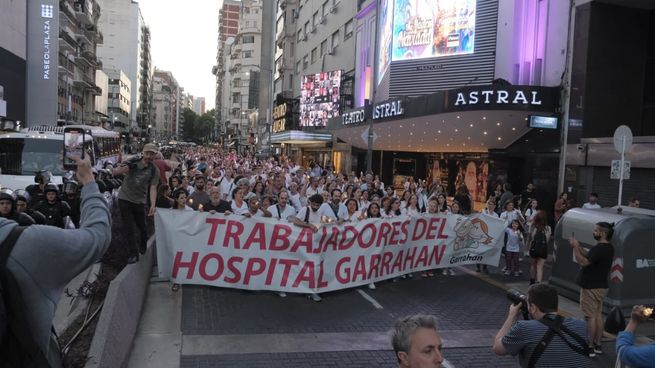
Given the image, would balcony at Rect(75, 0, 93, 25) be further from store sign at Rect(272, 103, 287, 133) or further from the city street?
the city street

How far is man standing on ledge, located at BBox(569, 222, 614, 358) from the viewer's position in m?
6.66

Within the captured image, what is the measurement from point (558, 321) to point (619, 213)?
652 cm

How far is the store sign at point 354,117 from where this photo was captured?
26.3 metres

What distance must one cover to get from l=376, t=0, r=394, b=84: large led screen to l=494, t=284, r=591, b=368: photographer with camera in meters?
24.7

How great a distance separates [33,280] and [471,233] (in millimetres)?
9744

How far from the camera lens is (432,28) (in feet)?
78.6

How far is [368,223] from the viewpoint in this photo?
361 inches

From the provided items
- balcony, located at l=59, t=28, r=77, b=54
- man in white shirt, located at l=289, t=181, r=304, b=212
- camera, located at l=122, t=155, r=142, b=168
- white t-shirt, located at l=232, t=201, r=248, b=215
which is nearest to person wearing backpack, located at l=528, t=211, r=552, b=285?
man in white shirt, located at l=289, t=181, r=304, b=212

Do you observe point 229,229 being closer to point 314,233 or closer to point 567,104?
point 314,233

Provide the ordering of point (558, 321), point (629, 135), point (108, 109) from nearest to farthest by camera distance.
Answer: point (558, 321), point (629, 135), point (108, 109)

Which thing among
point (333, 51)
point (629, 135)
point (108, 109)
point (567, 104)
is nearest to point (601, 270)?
point (629, 135)

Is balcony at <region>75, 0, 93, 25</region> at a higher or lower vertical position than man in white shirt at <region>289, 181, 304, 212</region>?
higher

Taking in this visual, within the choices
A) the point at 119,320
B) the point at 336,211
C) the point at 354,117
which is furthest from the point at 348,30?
the point at 119,320

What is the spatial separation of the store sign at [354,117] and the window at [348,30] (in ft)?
37.9
